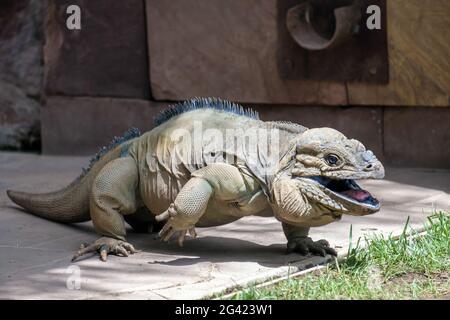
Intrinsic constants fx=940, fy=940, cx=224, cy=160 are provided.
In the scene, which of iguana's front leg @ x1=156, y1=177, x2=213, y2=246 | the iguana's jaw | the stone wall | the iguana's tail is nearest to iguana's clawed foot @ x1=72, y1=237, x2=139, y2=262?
iguana's front leg @ x1=156, y1=177, x2=213, y2=246

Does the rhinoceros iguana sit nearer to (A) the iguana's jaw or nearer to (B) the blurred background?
(A) the iguana's jaw

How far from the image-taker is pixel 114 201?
22.1 ft

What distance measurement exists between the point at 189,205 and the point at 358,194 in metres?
1.10

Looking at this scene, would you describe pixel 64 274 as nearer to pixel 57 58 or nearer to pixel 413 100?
pixel 413 100

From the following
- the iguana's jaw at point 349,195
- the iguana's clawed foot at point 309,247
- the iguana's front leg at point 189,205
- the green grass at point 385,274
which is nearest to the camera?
the green grass at point 385,274

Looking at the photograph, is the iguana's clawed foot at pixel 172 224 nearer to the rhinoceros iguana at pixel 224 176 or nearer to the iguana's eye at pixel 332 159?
the rhinoceros iguana at pixel 224 176

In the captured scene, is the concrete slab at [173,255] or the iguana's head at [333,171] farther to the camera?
the iguana's head at [333,171]

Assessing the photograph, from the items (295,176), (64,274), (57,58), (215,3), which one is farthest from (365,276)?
(57,58)

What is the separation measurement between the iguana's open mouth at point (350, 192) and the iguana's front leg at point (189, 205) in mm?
720

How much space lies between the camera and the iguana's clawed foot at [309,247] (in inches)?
258

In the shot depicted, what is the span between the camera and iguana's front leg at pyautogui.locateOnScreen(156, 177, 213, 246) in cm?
615

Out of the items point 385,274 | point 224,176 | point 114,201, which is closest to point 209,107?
point 224,176

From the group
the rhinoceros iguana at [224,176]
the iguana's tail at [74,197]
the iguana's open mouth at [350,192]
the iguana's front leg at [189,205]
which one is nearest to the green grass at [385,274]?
the rhinoceros iguana at [224,176]

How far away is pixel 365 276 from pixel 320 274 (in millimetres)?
290
